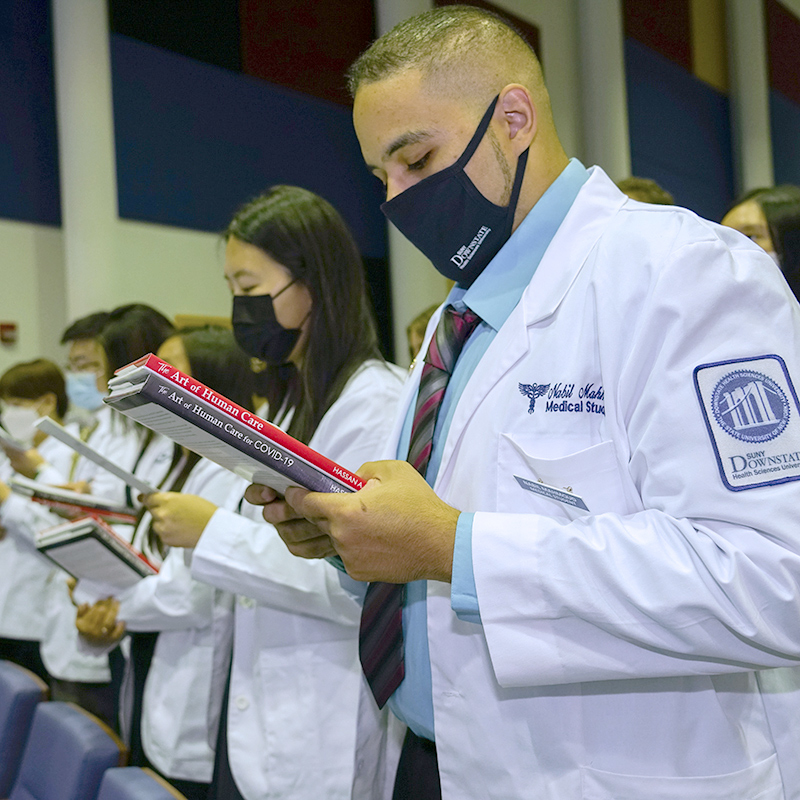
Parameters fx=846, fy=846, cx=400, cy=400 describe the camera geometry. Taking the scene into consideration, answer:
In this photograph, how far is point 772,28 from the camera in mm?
10242

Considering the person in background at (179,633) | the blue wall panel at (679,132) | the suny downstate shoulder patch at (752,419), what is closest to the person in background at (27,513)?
the person in background at (179,633)

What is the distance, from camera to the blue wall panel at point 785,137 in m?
10.4

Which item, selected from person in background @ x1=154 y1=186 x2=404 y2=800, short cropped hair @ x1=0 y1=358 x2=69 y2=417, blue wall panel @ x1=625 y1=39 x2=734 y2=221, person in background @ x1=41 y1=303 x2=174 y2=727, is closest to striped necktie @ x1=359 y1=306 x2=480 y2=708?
person in background @ x1=154 y1=186 x2=404 y2=800

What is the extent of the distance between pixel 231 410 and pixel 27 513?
288 centimetres

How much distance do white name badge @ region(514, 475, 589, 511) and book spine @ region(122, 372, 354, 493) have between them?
0.26m

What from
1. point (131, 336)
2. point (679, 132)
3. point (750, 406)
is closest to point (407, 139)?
point (750, 406)

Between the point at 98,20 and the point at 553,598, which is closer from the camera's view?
the point at 553,598

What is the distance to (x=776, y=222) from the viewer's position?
2393 mm

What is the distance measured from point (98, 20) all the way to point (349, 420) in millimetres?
4667

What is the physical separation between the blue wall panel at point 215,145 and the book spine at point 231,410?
5062mm

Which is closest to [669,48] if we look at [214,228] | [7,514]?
[214,228]

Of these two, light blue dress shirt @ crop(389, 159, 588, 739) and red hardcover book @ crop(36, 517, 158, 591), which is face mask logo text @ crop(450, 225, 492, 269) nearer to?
light blue dress shirt @ crop(389, 159, 588, 739)

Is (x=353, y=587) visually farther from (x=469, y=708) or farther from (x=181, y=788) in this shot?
(x=181, y=788)

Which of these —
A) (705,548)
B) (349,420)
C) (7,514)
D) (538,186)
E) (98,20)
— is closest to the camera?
(705,548)
